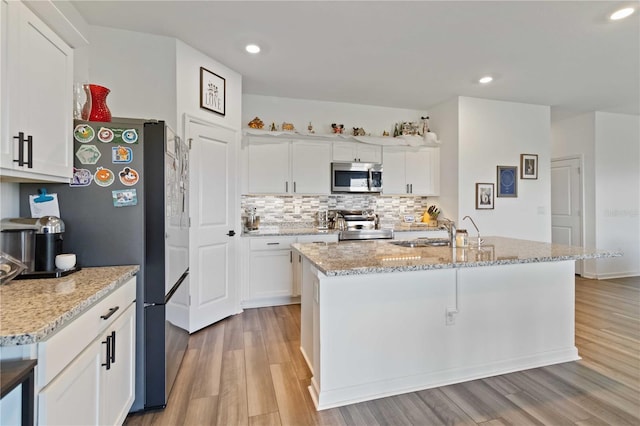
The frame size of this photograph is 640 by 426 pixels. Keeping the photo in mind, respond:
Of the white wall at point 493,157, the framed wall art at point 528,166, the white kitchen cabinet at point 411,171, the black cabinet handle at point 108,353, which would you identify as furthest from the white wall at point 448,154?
the black cabinet handle at point 108,353

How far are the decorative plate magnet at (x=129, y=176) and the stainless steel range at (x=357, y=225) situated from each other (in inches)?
104

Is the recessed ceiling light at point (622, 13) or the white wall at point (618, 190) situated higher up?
the recessed ceiling light at point (622, 13)

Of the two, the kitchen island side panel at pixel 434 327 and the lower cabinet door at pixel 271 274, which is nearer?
the kitchen island side panel at pixel 434 327

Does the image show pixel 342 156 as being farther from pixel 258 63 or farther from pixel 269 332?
pixel 269 332

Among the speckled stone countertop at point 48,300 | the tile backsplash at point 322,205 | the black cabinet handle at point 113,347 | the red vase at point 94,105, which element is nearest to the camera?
the speckled stone countertop at point 48,300

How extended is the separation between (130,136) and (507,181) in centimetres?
475

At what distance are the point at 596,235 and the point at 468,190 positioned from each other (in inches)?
105

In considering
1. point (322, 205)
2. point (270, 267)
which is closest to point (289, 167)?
point (322, 205)

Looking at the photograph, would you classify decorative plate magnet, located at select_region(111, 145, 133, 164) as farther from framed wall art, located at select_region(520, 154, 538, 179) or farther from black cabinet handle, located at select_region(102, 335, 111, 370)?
framed wall art, located at select_region(520, 154, 538, 179)

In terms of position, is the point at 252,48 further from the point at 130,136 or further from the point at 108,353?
the point at 108,353

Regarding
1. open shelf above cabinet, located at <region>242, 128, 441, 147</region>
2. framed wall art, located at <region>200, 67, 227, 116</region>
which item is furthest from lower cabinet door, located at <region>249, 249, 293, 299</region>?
framed wall art, located at <region>200, 67, 227, 116</region>

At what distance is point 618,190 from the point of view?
525 cm

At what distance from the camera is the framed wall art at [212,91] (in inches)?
121

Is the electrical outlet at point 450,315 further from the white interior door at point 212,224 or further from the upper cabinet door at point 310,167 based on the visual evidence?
the upper cabinet door at point 310,167
